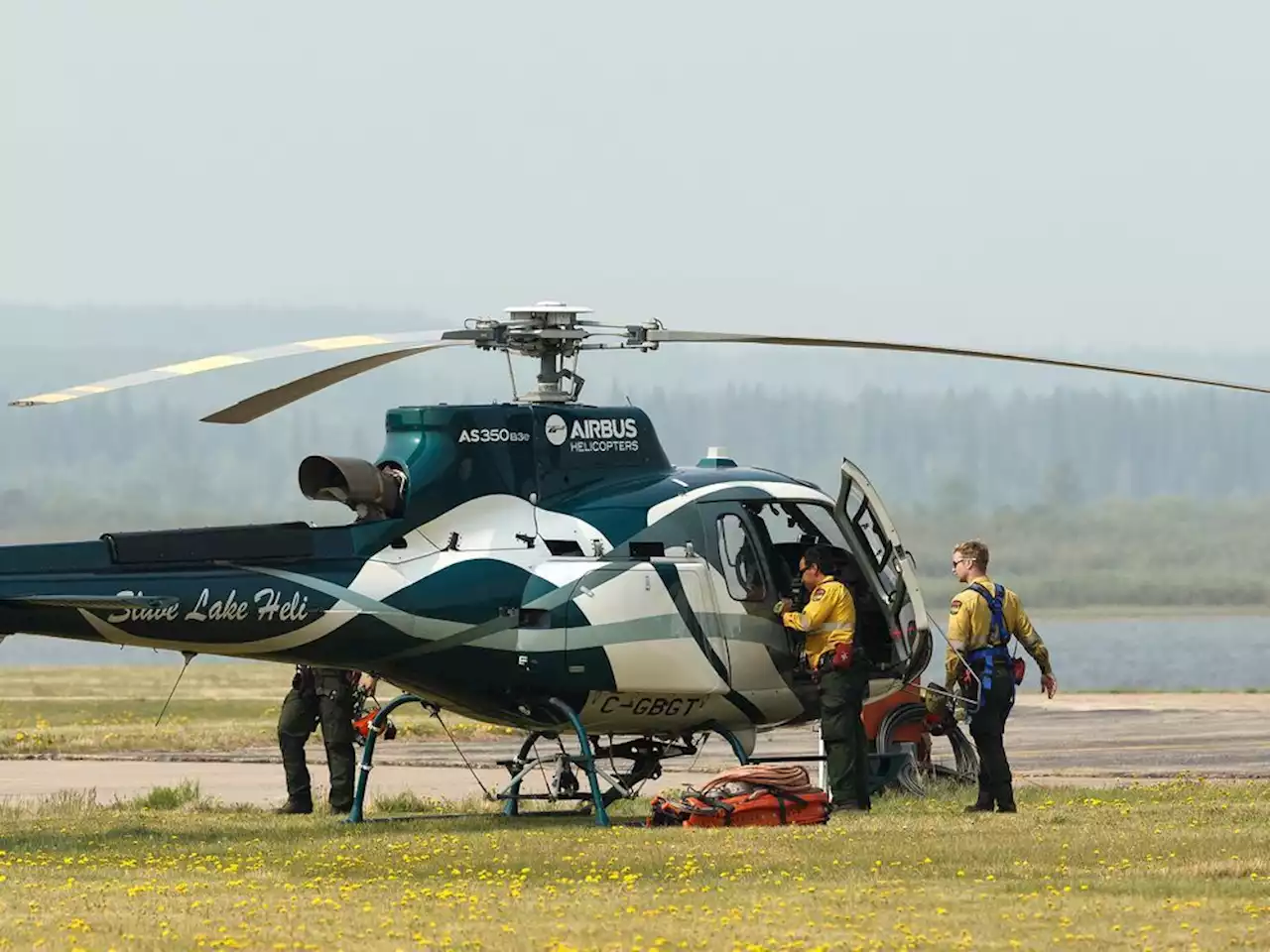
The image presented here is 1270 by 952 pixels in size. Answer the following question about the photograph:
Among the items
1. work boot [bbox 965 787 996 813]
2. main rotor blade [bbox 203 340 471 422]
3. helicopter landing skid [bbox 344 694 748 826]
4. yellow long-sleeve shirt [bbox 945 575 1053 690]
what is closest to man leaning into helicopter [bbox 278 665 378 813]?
helicopter landing skid [bbox 344 694 748 826]

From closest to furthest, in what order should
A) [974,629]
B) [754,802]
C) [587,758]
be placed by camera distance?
[754,802] < [587,758] < [974,629]

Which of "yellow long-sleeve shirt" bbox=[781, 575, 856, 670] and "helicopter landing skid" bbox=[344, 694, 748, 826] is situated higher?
"yellow long-sleeve shirt" bbox=[781, 575, 856, 670]

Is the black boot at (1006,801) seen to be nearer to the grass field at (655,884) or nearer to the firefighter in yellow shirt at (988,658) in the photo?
the firefighter in yellow shirt at (988,658)

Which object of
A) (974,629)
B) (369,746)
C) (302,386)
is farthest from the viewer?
(369,746)

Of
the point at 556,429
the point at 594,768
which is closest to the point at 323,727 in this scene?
the point at 594,768

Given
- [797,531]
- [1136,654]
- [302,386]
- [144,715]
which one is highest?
[302,386]

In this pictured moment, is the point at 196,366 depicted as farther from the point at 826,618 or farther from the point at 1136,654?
the point at 1136,654

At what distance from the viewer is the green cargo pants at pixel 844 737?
59.3ft

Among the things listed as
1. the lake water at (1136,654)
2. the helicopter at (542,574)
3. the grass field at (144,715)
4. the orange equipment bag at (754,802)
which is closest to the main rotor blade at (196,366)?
the helicopter at (542,574)

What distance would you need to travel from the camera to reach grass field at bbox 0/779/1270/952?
11281 millimetres

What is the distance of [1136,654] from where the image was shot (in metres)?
92.9

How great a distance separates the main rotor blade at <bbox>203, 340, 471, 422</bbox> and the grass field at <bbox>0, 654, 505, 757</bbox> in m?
14.5

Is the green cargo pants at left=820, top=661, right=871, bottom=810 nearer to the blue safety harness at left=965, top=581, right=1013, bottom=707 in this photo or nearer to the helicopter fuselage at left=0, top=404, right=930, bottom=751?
the helicopter fuselage at left=0, top=404, right=930, bottom=751

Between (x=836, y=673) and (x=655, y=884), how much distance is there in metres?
4.97
